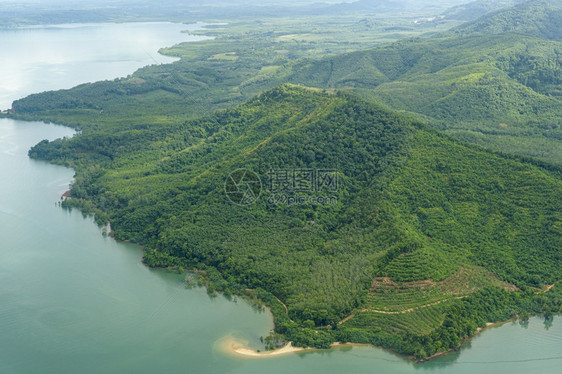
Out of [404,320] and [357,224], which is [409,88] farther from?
[404,320]

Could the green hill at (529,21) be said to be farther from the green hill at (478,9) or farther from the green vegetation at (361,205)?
the green hill at (478,9)

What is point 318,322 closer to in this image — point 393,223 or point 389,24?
point 393,223

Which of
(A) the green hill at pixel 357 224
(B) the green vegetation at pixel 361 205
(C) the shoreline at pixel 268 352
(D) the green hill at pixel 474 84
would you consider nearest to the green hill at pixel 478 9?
(D) the green hill at pixel 474 84

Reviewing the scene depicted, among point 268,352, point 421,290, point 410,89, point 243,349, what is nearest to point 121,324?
point 243,349

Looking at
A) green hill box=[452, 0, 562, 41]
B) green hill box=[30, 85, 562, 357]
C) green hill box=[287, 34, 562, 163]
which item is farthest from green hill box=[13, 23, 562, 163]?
green hill box=[452, 0, 562, 41]

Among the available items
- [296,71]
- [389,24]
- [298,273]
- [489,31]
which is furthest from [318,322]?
[389,24]
